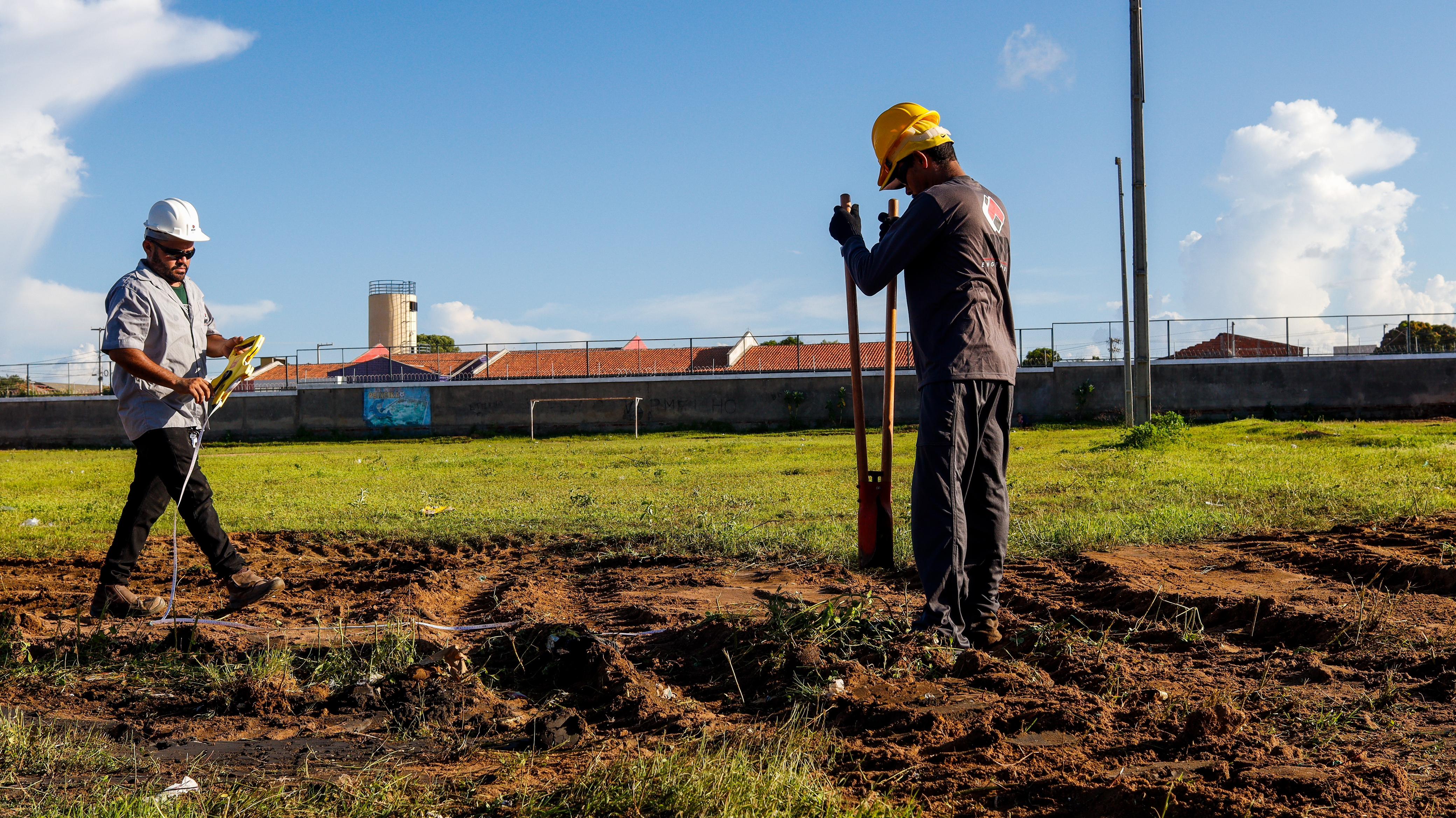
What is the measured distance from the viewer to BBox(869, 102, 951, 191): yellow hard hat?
3.96 m

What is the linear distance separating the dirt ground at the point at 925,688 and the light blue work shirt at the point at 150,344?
96cm

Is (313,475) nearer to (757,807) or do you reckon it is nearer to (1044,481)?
(1044,481)

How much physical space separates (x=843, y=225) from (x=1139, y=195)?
1403cm

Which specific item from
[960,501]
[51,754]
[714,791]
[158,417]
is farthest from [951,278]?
[158,417]

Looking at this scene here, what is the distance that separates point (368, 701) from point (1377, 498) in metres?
7.35

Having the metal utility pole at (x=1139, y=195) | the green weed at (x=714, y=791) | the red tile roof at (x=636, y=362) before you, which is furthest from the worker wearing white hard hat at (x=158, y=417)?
the red tile roof at (x=636, y=362)

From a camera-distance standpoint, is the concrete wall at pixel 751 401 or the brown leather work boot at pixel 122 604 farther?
the concrete wall at pixel 751 401

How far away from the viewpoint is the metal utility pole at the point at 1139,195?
16641 mm

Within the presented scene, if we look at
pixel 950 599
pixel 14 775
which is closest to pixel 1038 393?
pixel 950 599

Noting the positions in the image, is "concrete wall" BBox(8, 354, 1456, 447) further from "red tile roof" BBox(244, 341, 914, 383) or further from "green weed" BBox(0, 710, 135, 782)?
"green weed" BBox(0, 710, 135, 782)

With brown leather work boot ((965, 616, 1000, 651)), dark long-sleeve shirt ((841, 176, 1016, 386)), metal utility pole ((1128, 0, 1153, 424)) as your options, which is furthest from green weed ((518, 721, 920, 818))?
metal utility pole ((1128, 0, 1153, 424))

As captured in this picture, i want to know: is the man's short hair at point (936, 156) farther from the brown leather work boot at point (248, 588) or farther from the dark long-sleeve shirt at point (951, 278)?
the brown leather work boot at point (248, 588)

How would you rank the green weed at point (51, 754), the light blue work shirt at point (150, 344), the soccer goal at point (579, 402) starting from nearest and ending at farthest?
the green weed at point (51, 754) < the light blue work shirt at point (150, 344) < the soccer goal at point (579, 402)

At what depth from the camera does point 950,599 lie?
3688mm
